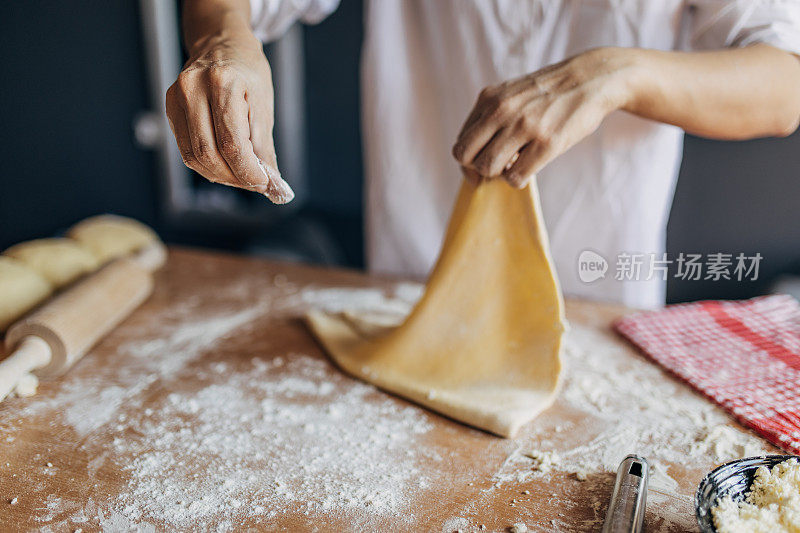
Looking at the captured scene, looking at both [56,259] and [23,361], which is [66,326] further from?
[56,259]

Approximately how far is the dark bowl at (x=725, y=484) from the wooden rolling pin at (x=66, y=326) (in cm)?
80

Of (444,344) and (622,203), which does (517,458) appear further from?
(622,203)

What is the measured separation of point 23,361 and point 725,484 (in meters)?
0.84

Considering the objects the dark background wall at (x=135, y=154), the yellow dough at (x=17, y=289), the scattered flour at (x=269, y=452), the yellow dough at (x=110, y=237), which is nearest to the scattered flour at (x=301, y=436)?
the scattered flour at (x=269, y=452)

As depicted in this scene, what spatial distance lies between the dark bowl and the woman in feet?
1.31

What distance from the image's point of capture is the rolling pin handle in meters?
0.78

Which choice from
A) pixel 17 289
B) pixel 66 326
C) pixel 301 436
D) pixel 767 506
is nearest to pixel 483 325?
pixel 301 436

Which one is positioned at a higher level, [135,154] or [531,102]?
[531,102]

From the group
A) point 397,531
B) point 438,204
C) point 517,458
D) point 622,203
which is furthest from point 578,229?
point 397,531

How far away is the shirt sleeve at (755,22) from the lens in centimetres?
90

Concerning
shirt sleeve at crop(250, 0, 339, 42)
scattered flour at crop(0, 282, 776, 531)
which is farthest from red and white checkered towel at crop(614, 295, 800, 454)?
shirt sleeve at crop(250, 0, 339, 42)

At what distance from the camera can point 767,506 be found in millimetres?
577

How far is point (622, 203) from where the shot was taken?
1140 mm

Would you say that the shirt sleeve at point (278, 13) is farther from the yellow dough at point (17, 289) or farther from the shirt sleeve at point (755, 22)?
the shirt sleeve at point (755, 22)
